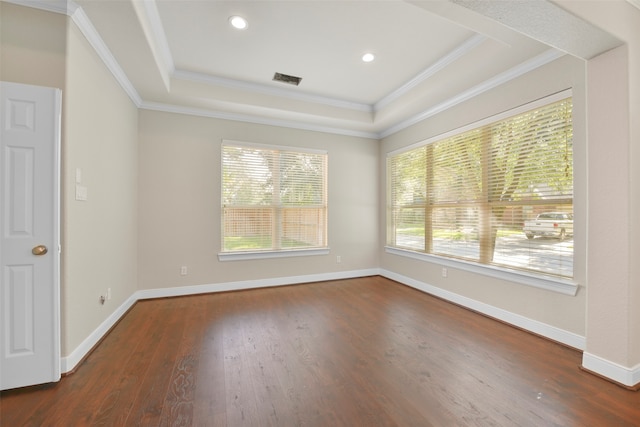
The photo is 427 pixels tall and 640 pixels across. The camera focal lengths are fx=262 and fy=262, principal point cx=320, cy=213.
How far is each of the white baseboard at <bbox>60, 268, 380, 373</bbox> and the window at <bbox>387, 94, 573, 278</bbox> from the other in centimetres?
146

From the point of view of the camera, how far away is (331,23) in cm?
249

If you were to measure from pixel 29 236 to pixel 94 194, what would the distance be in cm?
71

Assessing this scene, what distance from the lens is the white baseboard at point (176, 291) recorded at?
6.94 ft

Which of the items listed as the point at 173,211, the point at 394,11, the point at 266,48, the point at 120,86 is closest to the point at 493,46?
the point at 394,11

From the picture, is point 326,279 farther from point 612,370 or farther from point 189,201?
point 612,370

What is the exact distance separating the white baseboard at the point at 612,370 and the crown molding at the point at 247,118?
4107mm

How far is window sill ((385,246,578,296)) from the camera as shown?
7.96 ft

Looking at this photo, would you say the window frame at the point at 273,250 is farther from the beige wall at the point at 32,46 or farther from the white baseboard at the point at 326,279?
the beige wall at the point at 32,46

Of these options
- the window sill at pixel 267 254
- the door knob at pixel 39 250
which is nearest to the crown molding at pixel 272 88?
the door knob at pixel 39 250

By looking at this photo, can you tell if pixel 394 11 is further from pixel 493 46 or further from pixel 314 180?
pixel 314 180

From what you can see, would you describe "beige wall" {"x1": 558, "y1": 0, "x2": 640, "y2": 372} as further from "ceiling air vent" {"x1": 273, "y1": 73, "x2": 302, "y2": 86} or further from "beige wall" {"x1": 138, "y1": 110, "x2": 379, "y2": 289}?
"beige wall" {"x1": 138, "y1": 110, "x2": 379, "y2": 289}

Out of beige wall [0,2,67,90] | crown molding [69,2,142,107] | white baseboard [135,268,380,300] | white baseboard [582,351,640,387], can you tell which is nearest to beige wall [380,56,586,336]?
white baseboard [582,351,640,387]

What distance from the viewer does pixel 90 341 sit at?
2.32 metres

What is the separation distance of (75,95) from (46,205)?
3.00 ft
